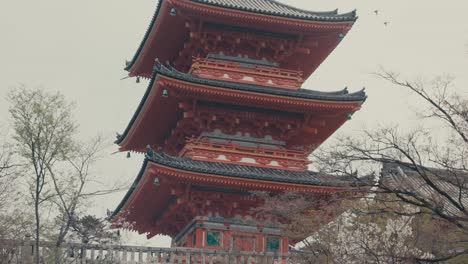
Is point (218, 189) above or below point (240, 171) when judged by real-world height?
below

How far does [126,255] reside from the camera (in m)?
26.2

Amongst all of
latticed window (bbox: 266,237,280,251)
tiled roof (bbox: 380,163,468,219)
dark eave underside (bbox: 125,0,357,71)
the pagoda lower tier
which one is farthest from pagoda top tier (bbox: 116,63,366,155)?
latticed window (bbox: 266,237,280,251)

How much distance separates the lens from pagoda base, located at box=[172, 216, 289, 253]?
1138 inches

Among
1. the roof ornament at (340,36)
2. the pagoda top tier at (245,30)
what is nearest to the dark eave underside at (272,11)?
the pagoda top tier at (245,30)

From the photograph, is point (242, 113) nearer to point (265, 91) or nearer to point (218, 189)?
point (265, 91)

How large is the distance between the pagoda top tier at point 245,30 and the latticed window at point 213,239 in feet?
23.5

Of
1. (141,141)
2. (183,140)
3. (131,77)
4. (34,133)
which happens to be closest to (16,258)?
(34,133)

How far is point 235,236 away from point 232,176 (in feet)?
6.89

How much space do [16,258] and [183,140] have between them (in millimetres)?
8725

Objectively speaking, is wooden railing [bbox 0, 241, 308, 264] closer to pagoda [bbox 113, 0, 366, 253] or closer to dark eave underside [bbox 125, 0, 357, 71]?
pagoda [bbox 113, 0, 366, 253]

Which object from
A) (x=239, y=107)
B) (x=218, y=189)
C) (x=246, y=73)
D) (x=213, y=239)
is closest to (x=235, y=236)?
(x=213, y=239)

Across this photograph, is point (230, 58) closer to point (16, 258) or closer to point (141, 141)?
point (141, 141)

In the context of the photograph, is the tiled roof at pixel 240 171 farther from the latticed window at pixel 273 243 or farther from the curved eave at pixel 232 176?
the latticed window at pixel 273 243

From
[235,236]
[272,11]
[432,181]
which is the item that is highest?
[272,11]
